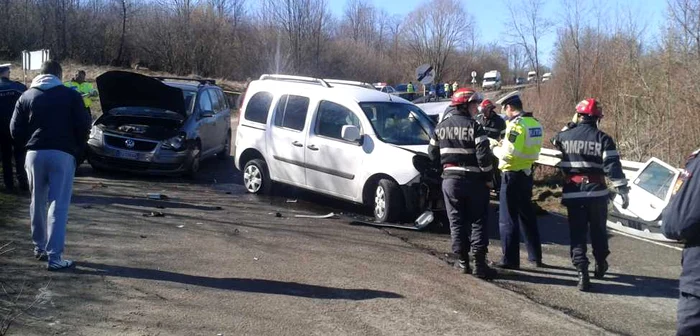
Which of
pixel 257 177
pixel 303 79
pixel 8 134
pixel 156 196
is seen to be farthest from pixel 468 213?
pixel 8 134

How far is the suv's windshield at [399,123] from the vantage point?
10043mm

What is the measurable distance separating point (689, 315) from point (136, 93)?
1139 centimetres

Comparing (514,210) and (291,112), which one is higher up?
(291,112)

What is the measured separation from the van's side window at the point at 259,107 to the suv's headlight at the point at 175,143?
1.46 metres

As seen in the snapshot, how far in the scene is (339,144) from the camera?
1019cm

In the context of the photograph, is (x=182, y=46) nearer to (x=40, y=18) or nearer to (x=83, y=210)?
(x=40, y=18)

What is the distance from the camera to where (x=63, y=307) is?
17.8ft

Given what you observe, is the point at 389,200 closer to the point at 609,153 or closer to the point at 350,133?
the point at 350,133

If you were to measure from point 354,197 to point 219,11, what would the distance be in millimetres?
48043

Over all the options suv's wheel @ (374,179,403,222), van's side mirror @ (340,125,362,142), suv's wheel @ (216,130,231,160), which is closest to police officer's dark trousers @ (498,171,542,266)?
suv's wheel @ (374,179,403,222)

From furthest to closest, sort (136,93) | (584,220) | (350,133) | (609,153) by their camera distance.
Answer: (136,93) < (350,133) < (584,220) < (609,153)

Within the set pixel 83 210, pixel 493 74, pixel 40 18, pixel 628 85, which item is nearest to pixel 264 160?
pixel 83 210

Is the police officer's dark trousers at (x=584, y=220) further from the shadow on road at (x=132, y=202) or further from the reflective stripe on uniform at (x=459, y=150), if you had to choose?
the shadow on road at (x=132, y=202)

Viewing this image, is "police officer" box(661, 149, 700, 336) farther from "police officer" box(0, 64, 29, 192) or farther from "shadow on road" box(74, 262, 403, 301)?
"police officer" box(0, 64, 29, 192)
